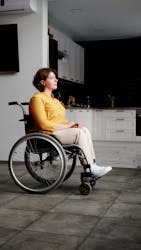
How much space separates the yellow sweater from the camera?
3166mm

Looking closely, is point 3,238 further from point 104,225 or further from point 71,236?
point 104,225

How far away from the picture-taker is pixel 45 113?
324 centimetres

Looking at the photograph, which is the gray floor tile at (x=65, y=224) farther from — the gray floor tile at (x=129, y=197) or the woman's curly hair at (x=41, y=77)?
the woman's curly hair at (x=41, y=77)

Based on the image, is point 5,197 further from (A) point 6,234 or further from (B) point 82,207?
(A) point 6,234

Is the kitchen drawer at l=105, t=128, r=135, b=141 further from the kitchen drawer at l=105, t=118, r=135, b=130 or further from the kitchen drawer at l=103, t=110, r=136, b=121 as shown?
the kitchen drawer at l=103, t=110, r=136, b=121

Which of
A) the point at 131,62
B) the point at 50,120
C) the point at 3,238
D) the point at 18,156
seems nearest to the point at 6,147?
the point at 18,156

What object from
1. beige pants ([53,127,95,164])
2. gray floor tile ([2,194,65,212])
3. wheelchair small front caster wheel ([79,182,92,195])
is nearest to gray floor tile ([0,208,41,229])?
gray floor tile ([2,194,65,212])

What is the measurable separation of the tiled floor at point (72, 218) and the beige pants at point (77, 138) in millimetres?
369

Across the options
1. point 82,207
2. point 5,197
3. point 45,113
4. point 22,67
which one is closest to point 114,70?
point 22,67

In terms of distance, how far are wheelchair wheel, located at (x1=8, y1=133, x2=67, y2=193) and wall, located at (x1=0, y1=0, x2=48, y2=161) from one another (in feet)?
4.16

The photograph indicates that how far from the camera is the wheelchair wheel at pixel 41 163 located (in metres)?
3.04

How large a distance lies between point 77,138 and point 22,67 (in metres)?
2.20

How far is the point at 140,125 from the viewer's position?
17.7 ft

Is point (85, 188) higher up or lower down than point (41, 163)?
lower down
